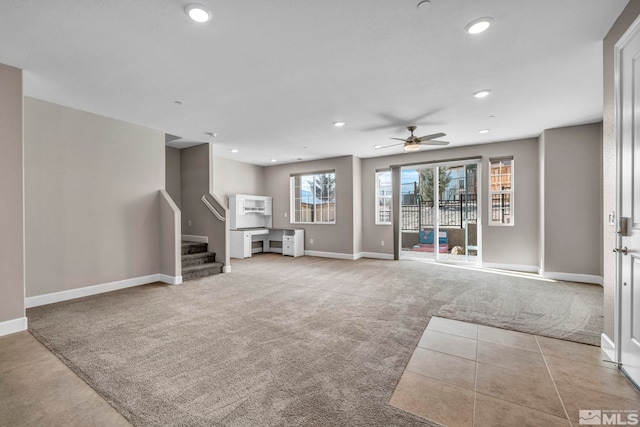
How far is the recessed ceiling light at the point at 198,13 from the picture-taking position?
2025mm

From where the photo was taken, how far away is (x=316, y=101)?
3818 millimetres

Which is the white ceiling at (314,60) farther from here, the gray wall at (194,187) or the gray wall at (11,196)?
the gray wall at (194,187)

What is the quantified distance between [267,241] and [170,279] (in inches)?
163

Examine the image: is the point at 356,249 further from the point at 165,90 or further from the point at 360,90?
the point at 165,90

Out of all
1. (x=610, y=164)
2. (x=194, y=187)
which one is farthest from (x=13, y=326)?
(x=610, y=164)

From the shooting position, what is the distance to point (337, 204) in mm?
7578

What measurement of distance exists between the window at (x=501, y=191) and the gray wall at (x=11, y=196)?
25.1 feet

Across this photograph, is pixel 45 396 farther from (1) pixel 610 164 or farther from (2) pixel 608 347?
(1) pixel 610 164

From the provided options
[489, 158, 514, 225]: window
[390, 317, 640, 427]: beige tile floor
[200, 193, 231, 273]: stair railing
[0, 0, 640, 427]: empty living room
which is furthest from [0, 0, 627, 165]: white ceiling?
[390, 317, 640, 427]: beige tile floor

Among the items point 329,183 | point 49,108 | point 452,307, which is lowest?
point 452,307

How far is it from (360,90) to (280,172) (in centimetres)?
548

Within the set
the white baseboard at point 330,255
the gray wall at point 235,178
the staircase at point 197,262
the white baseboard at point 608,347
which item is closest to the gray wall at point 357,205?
the white baseboard at point 330,255

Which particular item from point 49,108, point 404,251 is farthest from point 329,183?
point 49,108

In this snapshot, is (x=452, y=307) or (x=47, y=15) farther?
(x=452, y=307)
